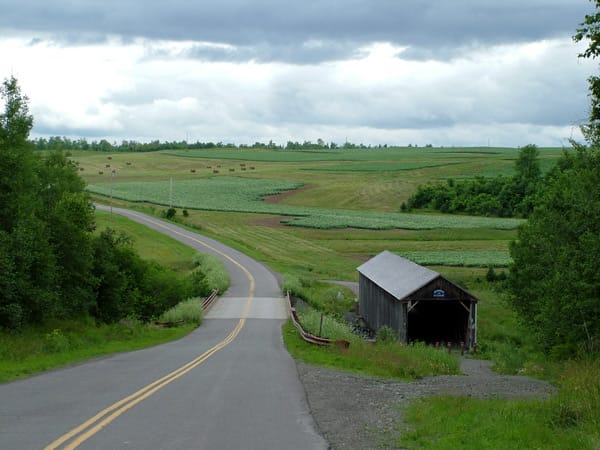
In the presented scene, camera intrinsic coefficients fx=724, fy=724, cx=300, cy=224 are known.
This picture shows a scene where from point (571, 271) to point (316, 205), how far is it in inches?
3446

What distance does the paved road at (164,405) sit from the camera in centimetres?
912

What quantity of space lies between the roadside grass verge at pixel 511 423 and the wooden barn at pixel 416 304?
79.9ft

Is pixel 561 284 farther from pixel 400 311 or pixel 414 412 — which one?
pixel 414 412

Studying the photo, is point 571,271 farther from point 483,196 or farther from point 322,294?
point 483,196

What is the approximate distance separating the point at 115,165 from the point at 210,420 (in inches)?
6388

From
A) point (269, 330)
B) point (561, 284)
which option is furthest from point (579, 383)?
point (269, 330)

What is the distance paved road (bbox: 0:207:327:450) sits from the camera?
9.12 m

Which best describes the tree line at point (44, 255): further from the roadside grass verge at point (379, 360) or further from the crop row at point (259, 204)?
the crop row at point (259, 204)

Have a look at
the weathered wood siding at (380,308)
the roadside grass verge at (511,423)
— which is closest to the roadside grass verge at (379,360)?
the roadside grass verge at (511,423)

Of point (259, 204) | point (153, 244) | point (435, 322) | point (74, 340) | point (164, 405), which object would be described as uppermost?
point (164, 405)


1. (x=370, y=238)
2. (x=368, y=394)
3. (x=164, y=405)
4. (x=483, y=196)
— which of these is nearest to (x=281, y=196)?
(x=483, y=196)

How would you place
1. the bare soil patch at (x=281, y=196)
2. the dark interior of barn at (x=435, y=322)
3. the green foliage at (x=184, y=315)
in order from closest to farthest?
the green foliage at (x=184, y=315), the dark interior of barn at (x=435, y=322), the bare soil patch at (x=281, y=196)

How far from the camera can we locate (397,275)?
138ft

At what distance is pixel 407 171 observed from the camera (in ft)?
501
